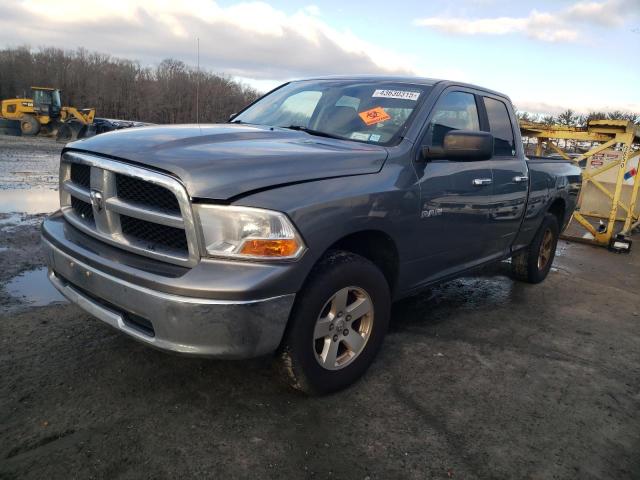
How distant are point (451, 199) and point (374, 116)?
30.8 inches

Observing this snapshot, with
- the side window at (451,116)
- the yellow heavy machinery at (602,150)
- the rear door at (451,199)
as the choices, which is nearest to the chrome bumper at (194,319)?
the rear door at (451,199)

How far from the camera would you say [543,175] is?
16.1 ft

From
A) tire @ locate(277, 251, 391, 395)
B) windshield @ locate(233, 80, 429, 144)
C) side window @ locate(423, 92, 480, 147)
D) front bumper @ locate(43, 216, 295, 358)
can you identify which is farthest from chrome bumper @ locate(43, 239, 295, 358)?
side window @ locate(423, 92, 480, 147)

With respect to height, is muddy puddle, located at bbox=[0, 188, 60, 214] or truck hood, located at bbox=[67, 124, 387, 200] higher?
truck hood, located at bbox=[67, 124, 387, 200]

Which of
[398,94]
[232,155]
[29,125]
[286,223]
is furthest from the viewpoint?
[29,125]

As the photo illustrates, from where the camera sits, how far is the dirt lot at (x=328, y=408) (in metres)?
2.29

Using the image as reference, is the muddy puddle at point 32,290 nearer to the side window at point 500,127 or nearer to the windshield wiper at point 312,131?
the windshield wiper at point 312,131

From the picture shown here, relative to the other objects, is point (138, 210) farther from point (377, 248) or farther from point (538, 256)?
point (538, 256)

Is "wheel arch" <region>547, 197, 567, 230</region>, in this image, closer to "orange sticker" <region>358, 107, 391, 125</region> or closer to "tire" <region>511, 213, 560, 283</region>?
"tire" <region>511, 213, 560, 283</region>

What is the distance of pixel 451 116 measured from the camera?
3.71m

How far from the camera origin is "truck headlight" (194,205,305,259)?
87.8 inches

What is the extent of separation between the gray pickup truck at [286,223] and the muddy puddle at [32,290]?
3.55ft

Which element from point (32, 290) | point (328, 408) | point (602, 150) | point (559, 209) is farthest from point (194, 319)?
point (602, 150)

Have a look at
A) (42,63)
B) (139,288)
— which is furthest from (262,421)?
(42,63)
